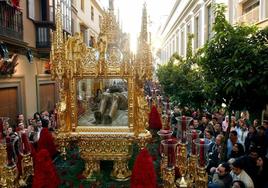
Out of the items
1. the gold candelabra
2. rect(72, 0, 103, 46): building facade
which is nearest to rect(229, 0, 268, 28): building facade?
the gold candelabra

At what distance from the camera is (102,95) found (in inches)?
285

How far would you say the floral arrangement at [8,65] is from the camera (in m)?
9.91

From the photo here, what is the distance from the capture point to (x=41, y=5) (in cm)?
1466

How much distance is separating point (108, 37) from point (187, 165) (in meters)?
3.37

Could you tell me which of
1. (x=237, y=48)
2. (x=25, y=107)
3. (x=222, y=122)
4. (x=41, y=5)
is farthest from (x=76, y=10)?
(x=237, y=48)

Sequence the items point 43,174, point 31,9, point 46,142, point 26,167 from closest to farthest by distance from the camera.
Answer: point 43,174 → point 26,167 → point 46,142 → point 31,9

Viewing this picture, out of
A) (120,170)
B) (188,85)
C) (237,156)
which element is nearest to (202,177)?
(237,156)

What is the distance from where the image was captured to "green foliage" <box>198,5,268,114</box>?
595 centimetres

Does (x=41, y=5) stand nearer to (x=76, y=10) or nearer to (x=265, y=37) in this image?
(x=76, y=10)

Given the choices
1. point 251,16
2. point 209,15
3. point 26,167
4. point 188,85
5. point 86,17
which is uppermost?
point 86,17

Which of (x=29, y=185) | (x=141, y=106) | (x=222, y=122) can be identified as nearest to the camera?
(x=29, y=185)

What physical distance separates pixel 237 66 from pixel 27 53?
29.0ft

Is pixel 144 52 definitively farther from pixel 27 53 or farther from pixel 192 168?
pixel 27 53

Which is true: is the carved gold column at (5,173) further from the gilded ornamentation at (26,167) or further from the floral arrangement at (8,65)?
the floral arrangement at (8,65)
